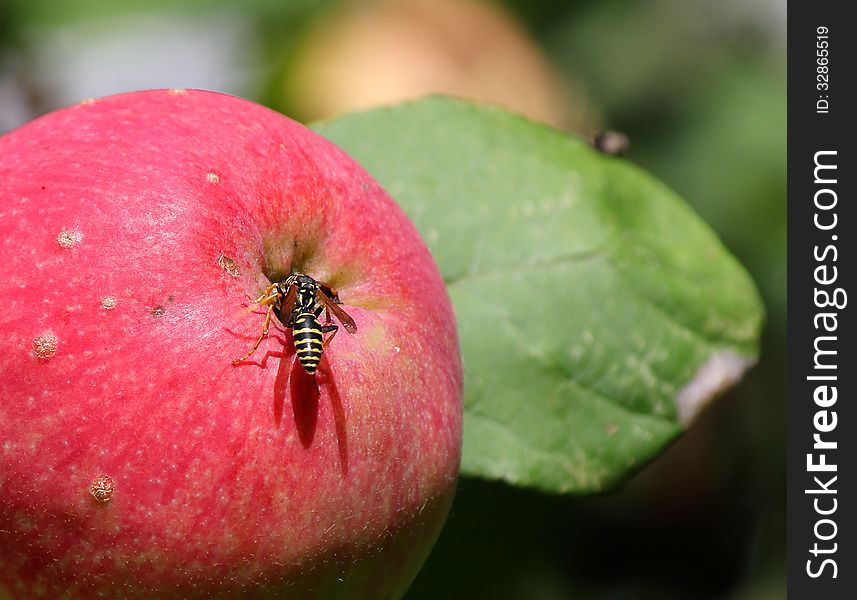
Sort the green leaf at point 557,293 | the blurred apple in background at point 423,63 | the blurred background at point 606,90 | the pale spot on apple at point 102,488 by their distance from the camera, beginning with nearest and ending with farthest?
the pale spot on apple at point 102,488 → the green leaf at point 557,293 → the blurred background at point 606,90 → the blurred apple in background at point 423,63

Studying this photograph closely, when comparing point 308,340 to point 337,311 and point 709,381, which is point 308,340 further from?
point 709,381

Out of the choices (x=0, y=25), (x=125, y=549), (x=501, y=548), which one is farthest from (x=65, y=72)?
(x=125, y=549)

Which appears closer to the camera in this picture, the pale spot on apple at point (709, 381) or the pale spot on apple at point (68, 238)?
the pale spot on apple at point (68, 238)

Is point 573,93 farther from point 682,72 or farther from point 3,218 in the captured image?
point 3,218

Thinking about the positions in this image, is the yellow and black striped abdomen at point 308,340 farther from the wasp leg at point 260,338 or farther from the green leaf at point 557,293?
the green leaf at point 557,293

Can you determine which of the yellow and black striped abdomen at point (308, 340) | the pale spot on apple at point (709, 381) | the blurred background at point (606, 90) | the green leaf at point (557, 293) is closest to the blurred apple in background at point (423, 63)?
the blurred background at point (606, 90)

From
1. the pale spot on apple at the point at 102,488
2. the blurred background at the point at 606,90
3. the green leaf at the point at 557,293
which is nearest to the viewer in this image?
the pale spot on apple at the point at 102,488

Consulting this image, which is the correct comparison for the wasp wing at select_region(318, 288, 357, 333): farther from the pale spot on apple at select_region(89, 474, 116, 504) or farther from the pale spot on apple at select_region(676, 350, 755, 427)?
the pale spot on apple at select_region(676, 350, 755, 427)
